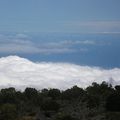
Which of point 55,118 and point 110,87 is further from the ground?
point 110,87

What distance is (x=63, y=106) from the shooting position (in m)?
115

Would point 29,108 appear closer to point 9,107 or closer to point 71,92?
point 9,107

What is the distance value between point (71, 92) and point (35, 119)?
5084 centimetres

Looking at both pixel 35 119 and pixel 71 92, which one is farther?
pixel 71 92

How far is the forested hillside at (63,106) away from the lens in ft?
311

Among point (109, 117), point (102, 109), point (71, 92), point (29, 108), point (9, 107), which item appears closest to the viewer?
point (109, 117)

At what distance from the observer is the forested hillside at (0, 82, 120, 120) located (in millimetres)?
94875

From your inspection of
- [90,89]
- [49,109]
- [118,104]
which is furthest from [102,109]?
[90,89]

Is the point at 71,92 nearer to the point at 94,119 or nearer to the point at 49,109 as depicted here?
the point at 49,109

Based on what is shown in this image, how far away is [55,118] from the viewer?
3718 inches

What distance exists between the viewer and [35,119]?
92.3 m

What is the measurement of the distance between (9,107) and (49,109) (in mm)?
13703

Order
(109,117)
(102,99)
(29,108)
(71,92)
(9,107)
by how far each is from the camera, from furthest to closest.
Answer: (71,92), (102,99), (29,108), (9,107), (109,117)

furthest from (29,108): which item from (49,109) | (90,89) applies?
(90,89)
